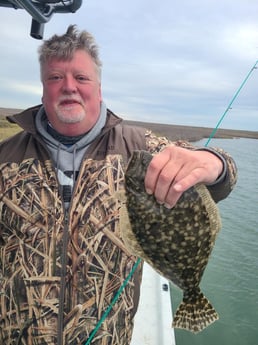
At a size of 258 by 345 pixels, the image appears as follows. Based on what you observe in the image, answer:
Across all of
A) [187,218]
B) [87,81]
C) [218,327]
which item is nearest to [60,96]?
[87,81]

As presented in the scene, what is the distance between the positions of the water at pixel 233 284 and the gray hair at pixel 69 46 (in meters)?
5.18

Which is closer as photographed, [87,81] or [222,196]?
[222,196]

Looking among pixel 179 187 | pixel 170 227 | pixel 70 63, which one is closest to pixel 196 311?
pixel 170 227

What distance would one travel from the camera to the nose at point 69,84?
9.61ft

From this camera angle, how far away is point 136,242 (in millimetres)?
2041

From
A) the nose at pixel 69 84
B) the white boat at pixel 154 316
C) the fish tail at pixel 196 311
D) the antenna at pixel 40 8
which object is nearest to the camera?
the fish tail at pixel 196 311

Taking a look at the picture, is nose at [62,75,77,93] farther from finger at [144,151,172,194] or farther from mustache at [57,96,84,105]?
finger at [144,151,172,194]

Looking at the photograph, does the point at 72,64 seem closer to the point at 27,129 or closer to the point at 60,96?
the point at 60,96

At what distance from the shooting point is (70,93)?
2951mm

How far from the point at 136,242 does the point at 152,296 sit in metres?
3.63

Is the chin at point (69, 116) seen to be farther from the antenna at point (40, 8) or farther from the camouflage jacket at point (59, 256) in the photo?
the antenna at point (40, 8)

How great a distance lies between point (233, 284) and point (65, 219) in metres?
7.44

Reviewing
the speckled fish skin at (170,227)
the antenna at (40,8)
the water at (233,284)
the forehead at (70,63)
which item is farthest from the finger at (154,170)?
the water at (233,284)

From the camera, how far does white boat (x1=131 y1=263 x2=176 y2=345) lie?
4469 mm
